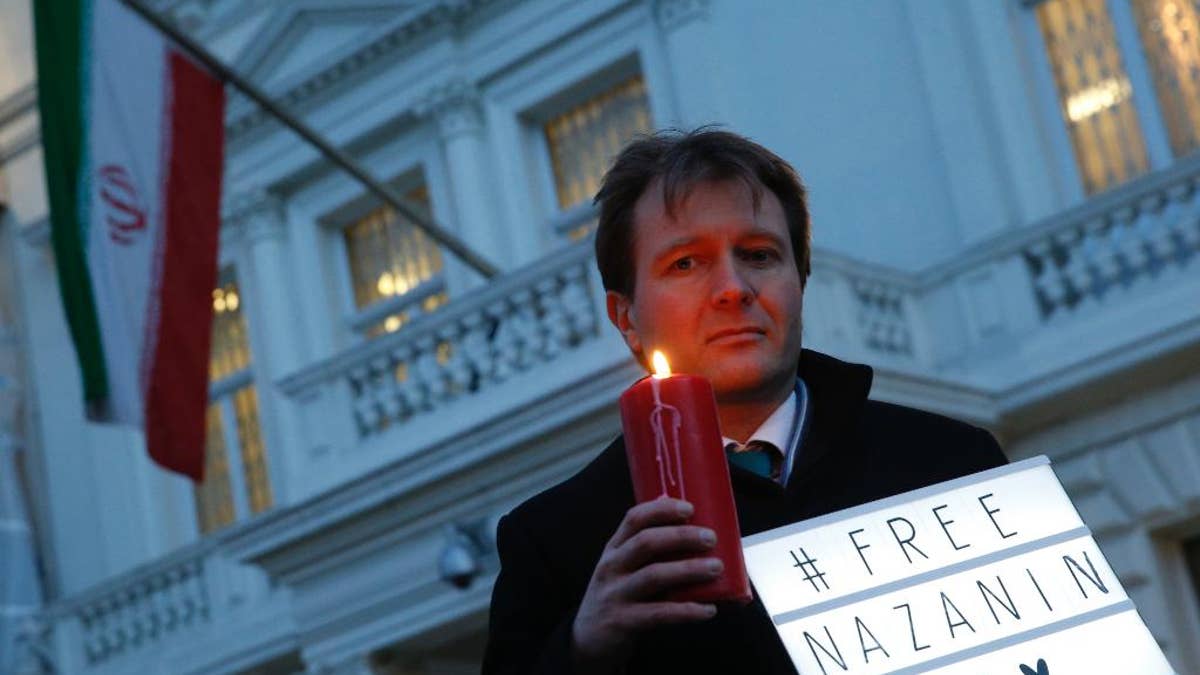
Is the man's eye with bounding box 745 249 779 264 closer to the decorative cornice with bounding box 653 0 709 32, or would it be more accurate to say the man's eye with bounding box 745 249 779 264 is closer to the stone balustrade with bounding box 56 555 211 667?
the decorative cornice with bounding box 653 0 709 32

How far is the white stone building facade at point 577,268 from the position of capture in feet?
37.4

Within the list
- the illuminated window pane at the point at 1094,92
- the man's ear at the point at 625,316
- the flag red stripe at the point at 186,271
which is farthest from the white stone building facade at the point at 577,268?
the man's ear at the point at 625,316

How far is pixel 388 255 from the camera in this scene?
1582 cm

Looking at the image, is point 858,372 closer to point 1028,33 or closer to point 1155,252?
point 1155,252

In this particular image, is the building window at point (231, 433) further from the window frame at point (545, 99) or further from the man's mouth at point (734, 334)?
the man's mouth at point (734, 334)

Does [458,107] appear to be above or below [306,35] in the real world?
below

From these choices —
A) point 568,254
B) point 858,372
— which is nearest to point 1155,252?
point 568,254

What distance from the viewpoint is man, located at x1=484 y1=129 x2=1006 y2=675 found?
2.41 metres

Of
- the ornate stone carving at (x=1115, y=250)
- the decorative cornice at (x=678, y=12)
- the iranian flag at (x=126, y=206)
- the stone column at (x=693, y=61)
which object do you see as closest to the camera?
the ornate stone carving at (x=1115, y=250)

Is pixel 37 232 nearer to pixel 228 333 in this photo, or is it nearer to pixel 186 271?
pixel 228 333

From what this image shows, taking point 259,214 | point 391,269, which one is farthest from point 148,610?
point 391,269

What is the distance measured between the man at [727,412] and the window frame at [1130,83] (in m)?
9.60

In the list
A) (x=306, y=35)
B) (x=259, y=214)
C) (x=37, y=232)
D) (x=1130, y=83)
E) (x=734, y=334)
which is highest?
(x=306, y=35)

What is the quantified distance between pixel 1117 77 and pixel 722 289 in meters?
10.5
